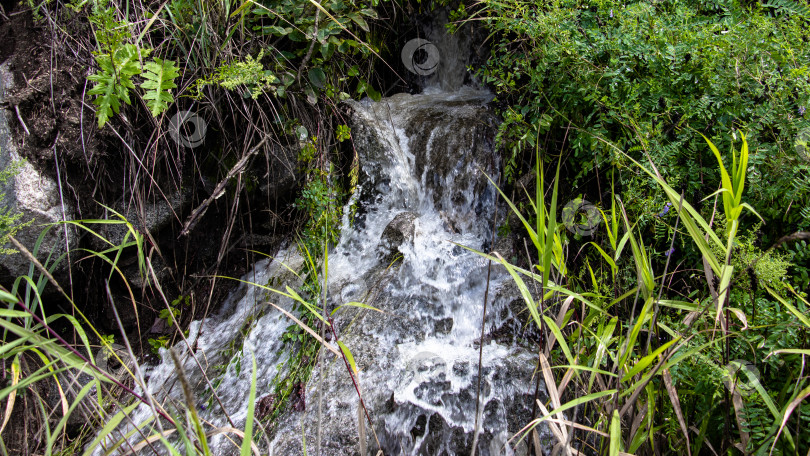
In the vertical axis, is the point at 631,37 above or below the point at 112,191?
above

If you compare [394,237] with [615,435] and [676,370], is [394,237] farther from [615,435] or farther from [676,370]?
[615,435]

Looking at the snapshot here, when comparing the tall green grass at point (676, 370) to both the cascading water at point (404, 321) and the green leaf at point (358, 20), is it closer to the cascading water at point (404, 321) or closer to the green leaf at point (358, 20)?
the cascading water at point (404, 321)

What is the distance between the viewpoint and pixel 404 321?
237 centimetres

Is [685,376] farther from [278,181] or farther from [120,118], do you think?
[120,118]

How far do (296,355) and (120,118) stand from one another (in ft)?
5.29

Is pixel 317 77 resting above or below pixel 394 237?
above

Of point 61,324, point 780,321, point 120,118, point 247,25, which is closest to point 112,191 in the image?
point 120,118

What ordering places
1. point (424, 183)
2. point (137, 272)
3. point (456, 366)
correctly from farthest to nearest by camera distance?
1. point (424, 183)
2. point (137, 272)
3. point (456, 366)

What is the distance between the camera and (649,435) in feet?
3.77
